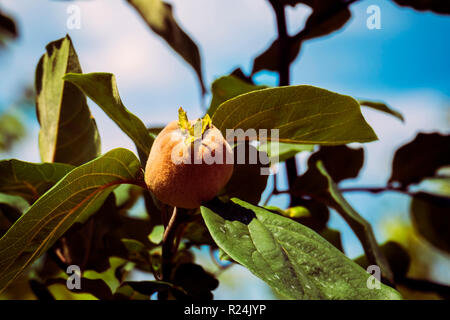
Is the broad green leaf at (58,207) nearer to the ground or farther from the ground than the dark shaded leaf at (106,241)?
farther from the ground

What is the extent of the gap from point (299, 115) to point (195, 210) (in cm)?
20

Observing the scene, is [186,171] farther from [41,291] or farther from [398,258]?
[398,258]

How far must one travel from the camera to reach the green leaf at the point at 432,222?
109 cm

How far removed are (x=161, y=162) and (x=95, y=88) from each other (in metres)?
0.15

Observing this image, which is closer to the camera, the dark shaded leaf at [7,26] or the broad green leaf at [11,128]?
the dark shaded leaf at [7,26]

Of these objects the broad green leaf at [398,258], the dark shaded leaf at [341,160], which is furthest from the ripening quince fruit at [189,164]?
the broad green leaf at [398,258]

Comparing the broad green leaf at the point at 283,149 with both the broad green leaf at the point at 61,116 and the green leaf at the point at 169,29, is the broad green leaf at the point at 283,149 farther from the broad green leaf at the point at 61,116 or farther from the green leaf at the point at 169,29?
the broad green leaf at the point at 61,116

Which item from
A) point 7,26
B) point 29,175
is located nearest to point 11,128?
point 7,26

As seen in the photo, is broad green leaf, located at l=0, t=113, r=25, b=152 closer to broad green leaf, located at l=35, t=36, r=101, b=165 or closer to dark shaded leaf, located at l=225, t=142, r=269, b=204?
broad green leaf, located at l=35, t=36, r=101, b=165

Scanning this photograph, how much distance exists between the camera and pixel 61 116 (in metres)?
0.76

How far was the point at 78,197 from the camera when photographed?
A: 0.54 m

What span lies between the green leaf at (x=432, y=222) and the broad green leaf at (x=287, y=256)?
2.39 ft
